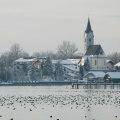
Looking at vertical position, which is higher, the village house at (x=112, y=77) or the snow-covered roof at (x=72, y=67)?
the snow-covered roof at (x=72, y=67)

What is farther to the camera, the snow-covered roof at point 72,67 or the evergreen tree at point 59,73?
the snow-covered roof at point 72,67

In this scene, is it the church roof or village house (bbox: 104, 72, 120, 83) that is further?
the church roof

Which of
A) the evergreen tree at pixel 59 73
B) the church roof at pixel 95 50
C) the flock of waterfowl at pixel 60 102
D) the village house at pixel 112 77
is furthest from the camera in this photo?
the church roof at pixel 95 50

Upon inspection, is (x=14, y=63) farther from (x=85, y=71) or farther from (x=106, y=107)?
(x=106, y=107)

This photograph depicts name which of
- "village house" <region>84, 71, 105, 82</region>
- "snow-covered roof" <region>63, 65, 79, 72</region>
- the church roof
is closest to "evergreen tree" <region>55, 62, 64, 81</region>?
"village house" <region>84, 71, 105, 82</region>

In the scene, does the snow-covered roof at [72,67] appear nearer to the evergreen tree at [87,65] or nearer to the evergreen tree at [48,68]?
the evergreen tree at [87,65]

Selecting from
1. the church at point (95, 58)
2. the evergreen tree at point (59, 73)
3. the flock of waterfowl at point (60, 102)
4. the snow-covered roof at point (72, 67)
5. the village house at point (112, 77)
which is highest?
the church at point (95, 58)

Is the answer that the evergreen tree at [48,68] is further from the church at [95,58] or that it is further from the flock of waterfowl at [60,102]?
the flock of waterfowl at [60,102]

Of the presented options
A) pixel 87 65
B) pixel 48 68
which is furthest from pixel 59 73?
pixel 87 65

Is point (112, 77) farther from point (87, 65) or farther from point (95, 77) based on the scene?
point (87, 65)

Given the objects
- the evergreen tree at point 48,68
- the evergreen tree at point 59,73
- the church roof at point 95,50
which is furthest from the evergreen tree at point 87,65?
the evergreen tree at point 48,68

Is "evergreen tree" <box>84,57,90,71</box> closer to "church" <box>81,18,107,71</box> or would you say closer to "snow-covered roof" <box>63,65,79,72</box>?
"church" <box>81,18,107,71</box>

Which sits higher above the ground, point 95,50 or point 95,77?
point 95,50

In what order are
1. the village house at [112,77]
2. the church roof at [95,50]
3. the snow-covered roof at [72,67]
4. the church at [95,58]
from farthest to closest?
the snow-covered roof at [72,67] < the church roof at [95,50] < the church at [95,58] < the village house at [112,77]
